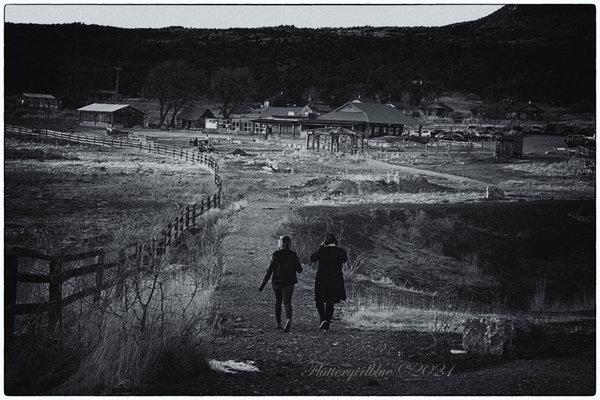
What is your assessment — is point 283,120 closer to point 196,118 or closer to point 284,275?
point 196,118

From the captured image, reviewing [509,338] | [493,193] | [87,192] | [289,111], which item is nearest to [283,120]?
[289,111]

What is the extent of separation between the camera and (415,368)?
22.8 ft

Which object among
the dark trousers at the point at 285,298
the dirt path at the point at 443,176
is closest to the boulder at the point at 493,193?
the dirt path at the point at 443,176

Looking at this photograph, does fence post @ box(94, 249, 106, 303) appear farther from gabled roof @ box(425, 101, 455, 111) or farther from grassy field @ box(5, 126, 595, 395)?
gabled roof @ box(425, 101, 455, 111)

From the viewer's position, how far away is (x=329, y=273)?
23.2ft

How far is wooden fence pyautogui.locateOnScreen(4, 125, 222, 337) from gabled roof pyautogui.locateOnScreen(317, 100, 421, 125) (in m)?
2.32

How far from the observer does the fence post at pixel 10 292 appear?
608 centimetres

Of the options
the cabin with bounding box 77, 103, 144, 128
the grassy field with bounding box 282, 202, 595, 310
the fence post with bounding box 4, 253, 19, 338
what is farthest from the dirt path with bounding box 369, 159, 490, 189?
the fence post with bounding box 4, 253, 19, 338

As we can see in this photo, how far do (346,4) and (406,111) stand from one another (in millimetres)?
2846

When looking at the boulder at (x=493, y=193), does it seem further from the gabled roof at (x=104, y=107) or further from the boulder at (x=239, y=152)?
the gabled roof at (x=104, y=107)

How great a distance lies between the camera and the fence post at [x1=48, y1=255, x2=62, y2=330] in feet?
20.5

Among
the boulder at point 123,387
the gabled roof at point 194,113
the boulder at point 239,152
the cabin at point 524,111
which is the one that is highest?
the cabin at point 524,111

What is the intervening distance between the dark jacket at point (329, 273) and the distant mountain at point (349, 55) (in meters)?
3.51

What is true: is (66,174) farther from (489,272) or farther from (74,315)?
(489,272)
